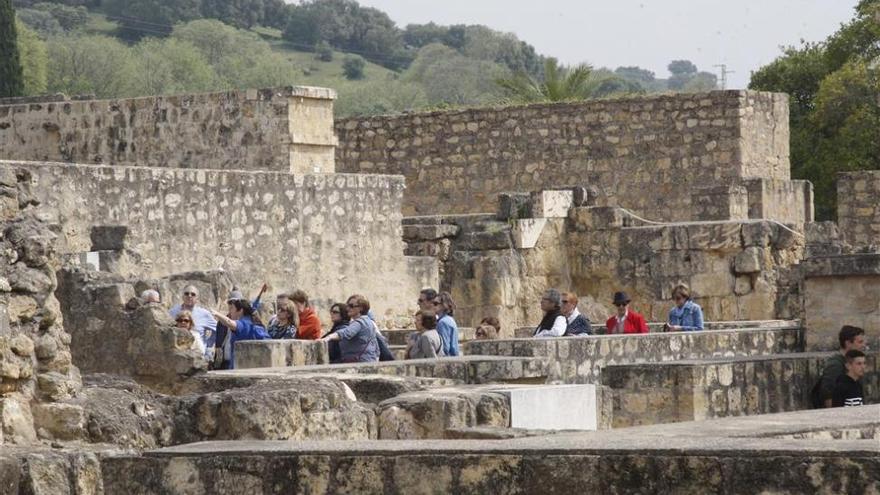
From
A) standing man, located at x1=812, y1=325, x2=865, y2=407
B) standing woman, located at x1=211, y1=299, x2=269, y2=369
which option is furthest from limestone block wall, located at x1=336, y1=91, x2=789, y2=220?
standing man, located at x1=812, y1=325, x2=865, y2=407

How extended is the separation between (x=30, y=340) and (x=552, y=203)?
44.2 feet

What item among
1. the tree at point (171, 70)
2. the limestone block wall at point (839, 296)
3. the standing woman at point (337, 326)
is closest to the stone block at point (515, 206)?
the limestone block wall at point (839, 296)

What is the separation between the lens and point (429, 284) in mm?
19875

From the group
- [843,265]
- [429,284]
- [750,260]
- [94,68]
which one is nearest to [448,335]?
[843,265]

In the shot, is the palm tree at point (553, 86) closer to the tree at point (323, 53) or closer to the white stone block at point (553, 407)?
the white stone block at point (553, 407)

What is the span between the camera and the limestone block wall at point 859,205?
26.3 meters

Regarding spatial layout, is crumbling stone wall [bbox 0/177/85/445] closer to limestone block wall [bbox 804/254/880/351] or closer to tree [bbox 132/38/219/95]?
limestone block wall [bbox 804/254/880/351]

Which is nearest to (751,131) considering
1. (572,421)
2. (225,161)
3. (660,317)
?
(660,317)

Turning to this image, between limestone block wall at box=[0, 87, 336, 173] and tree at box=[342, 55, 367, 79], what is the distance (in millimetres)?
91255

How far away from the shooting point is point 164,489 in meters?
7.30

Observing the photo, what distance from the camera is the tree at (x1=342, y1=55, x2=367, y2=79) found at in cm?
11238

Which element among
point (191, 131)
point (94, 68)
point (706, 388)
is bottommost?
point (706, 388)

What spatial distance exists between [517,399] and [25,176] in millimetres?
2247

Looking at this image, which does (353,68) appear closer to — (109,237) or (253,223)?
(253,223)
